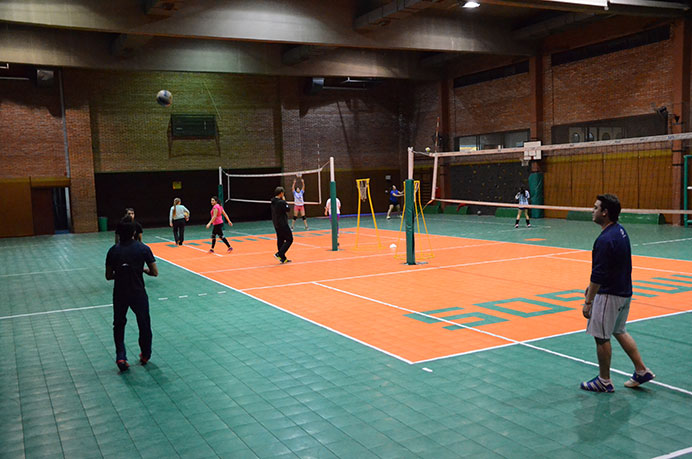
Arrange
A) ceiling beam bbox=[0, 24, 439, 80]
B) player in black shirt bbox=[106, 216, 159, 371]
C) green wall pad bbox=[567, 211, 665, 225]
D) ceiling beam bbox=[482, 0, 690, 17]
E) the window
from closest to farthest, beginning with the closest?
player in black shirt bbox=[106, 216, 159, 371], ceiling beam bbox=[482, 0, 690, 17], green wall pad bbox=[567, 211, 665, 225], ceiling beam bbox=[0, 24, 439, 80], the window

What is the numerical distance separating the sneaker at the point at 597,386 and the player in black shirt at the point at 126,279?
5202mm

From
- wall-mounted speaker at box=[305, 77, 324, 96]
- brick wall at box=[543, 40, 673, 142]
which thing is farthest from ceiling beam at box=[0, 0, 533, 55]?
wall-mounted speaker at box=[305, 77, 324, 96]

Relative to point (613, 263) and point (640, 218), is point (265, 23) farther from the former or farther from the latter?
point (613, 263)

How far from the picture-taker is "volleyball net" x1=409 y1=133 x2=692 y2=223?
2458 cm

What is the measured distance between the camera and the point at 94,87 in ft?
103

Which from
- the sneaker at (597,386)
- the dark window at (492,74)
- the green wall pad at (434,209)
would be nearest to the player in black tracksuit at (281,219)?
the sneaker at (597,386)

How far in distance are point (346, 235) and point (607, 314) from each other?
19.1 m

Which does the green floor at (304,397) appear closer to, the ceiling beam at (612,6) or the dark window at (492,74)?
the ceiling beam at (612,6)

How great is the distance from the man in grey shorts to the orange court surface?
7.09 ft

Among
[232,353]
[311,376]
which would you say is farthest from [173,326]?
[311,376]

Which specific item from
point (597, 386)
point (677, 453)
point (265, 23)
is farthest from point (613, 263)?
point (265, 23)

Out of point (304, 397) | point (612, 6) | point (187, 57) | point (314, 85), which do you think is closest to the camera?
point (304, 397)

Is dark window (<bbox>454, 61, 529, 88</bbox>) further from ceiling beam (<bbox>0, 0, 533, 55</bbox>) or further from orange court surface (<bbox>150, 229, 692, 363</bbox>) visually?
orange court surface (<bbox>150, 229, 692, 363</bbox>)

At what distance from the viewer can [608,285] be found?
606 centimetres
